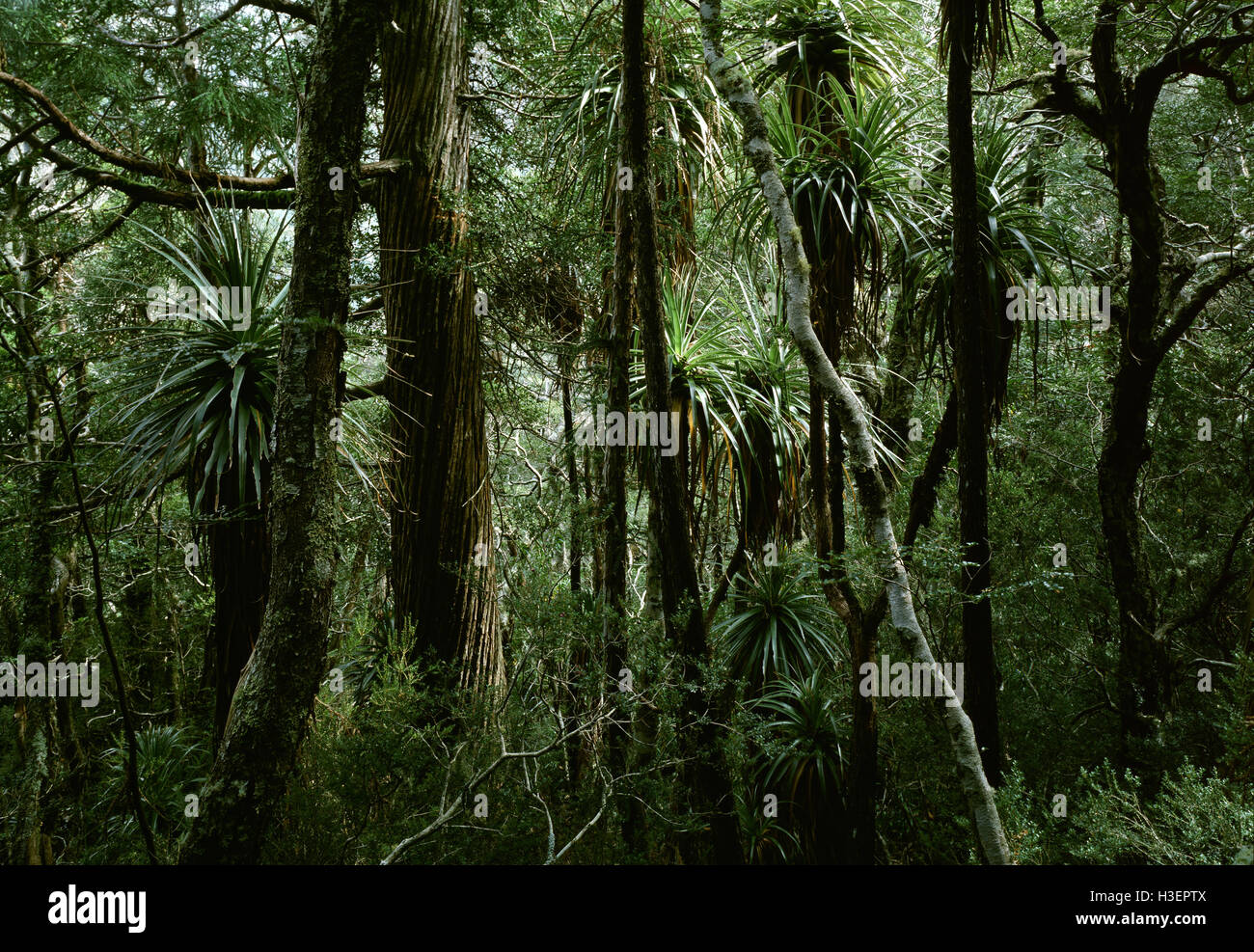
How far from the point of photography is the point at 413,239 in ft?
13.6

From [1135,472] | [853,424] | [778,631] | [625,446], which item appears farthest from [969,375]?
[778,631]

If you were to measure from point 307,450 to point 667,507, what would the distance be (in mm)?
1641

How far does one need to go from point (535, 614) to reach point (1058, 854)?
7.95 feet

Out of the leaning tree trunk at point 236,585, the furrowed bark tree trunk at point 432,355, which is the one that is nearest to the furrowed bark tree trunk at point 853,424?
the furrowed bark tree trunk at point 432,355

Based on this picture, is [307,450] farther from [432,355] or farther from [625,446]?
[432,355]

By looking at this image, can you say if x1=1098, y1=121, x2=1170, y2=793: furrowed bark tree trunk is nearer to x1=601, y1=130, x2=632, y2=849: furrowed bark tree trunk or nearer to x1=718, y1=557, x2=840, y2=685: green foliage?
x1=718, y1=557, x2=840, y2=685: green foliage

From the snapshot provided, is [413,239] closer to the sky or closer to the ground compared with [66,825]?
closer to the sky

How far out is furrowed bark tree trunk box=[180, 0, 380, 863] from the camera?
6.81 feet

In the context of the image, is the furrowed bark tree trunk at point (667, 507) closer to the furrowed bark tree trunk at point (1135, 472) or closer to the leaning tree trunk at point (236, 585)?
the leaning tree trunk at point (236, 585)

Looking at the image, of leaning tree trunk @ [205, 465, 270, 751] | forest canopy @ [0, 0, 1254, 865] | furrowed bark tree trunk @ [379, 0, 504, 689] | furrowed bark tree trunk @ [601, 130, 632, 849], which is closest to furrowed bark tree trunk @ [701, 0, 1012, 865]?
forest canopy @ [0, 0, 1254, 865]

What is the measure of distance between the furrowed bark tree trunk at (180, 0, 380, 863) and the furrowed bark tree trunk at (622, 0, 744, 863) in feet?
4.56

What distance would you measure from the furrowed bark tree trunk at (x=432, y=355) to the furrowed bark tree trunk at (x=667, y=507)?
3.62 feet

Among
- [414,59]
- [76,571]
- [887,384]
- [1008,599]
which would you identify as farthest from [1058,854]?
[76,571]

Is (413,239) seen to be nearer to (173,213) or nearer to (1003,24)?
(173,213)
